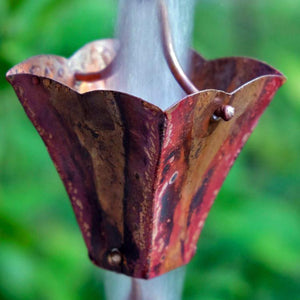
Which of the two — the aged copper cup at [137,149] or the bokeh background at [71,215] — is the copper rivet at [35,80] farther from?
the bokeh background at [71,215]

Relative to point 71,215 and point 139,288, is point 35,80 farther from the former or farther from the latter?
point 71,215

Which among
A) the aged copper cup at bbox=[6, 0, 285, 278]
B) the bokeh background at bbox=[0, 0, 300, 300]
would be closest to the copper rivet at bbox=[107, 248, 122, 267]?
the aged copper cup at bbox=[6, 0, 285, 278]

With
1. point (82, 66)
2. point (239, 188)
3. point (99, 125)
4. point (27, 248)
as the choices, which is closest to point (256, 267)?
point (239, 188)

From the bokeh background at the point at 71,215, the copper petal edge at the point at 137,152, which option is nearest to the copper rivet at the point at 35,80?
the copper petal edge at the point at 137,152

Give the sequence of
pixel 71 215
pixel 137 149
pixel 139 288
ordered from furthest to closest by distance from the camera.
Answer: pixel 71 215
pixel 139 288
pixel 137 149

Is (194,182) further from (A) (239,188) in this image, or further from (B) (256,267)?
(A) (239,188)

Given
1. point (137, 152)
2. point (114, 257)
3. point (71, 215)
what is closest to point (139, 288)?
point (114, 257)
